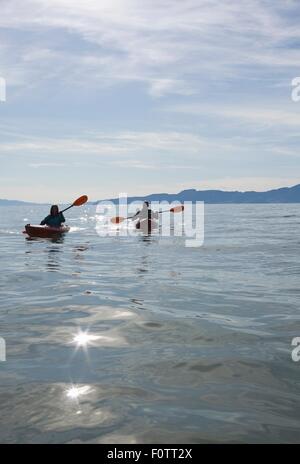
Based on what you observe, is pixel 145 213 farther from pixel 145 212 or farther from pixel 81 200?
pixel 81 200

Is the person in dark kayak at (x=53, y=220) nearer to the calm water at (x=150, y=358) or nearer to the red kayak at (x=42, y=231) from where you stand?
the red kayak at (x=42, y=231)

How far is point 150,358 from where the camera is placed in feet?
23.0

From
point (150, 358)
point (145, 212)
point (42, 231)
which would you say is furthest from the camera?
point (145, 212)

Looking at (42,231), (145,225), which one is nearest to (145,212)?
(145,225)

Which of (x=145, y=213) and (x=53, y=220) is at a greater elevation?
(x=145, y=213)

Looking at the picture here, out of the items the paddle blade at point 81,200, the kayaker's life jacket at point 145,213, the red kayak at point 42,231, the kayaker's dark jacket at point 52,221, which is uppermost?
the paddle blade at point 81,200

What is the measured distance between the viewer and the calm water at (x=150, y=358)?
4.96m

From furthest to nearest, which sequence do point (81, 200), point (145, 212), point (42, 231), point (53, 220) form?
point (145, 212) < point (81, 200) < point (53, 220) < point (42, 231)

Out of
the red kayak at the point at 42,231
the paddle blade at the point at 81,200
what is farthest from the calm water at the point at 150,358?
the paddle blade at the point at 81,200

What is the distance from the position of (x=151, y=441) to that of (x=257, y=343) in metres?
3.47

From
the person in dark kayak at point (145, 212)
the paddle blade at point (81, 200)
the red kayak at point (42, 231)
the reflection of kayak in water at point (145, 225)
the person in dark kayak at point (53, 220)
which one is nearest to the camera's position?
the red kayak at point (42, 231)

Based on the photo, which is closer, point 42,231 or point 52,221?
point 42,231

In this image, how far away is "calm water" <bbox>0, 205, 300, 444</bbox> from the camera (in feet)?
16.3
